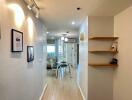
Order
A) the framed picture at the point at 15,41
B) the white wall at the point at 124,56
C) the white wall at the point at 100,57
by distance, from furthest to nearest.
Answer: the white wall at the point at 100,57, the white wall at the point at 124,56, the framed picture at the point at 15,41

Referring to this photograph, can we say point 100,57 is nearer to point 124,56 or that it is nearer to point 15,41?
point 124,56

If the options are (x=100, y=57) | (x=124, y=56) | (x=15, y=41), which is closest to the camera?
(x=15, y=41)

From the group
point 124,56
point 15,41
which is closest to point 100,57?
point 124,56

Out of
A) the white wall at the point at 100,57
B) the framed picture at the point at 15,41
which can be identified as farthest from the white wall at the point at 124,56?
the framed picture at the point at 15,41

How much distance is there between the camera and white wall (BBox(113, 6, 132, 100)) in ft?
9.44

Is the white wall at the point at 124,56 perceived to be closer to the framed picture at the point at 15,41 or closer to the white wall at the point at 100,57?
the white wall at the point at 100,57

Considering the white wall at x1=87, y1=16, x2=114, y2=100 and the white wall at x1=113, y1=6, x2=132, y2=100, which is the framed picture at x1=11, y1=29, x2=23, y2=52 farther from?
the white wall at x1=113, y1=6, x2=132, y2=100

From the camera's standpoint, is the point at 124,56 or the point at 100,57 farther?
the point at 100,57

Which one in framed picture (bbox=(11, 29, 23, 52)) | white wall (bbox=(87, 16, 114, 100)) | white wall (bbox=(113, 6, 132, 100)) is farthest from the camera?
white wall (bbox=(87, 16, 114, 100))

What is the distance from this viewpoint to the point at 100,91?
371 cm

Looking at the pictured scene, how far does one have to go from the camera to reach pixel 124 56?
312cm

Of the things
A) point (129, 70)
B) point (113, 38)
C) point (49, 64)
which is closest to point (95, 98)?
point (129, 70)

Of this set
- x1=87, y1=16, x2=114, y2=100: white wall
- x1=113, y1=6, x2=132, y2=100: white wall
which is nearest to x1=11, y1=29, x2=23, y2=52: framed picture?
x1=87, y1=16, x2=114, y2=100: white wall

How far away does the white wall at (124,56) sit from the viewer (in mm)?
2877
